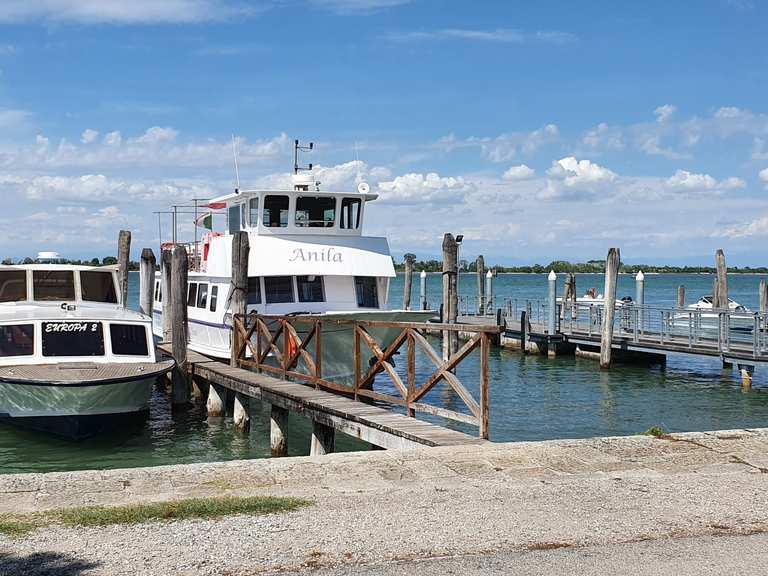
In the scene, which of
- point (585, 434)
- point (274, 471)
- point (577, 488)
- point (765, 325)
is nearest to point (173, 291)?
point (585, 434)

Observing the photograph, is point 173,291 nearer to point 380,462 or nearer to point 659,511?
point 380,462

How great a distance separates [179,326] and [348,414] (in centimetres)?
813

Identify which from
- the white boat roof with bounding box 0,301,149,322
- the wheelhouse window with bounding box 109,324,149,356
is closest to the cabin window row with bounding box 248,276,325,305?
the white boat roof with bounding box 0,301,149,322

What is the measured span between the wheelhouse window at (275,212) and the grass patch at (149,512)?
14.0 metres

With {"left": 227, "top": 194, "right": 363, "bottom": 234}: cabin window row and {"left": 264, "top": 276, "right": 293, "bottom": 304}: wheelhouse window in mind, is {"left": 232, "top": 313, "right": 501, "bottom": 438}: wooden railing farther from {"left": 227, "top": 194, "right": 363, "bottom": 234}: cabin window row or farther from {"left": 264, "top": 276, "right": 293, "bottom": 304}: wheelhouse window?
{"left": 227, "top": 194, "right": 363, "bottom": 234}: cabin window row

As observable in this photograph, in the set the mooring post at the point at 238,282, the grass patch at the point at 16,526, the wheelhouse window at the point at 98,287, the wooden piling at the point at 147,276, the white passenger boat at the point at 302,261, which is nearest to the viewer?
the grass patch at the point at 16,526

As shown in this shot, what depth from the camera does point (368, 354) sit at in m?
20.2

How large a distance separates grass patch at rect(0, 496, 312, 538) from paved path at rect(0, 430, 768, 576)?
0.15m

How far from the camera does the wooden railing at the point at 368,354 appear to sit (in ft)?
33.9

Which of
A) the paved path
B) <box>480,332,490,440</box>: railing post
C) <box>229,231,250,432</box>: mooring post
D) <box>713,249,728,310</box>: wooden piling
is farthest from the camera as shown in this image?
<box>713,249,728,310</box>: wooden piling

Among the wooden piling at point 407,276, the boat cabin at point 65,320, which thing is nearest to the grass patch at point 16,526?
the boat cabin at point 65,320

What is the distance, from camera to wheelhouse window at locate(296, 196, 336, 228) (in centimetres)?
2058

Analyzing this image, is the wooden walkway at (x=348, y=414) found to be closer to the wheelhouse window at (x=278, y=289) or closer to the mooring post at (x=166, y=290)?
the wheelhouse window at (x=278, y=289)

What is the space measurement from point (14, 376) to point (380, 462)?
862 cm
